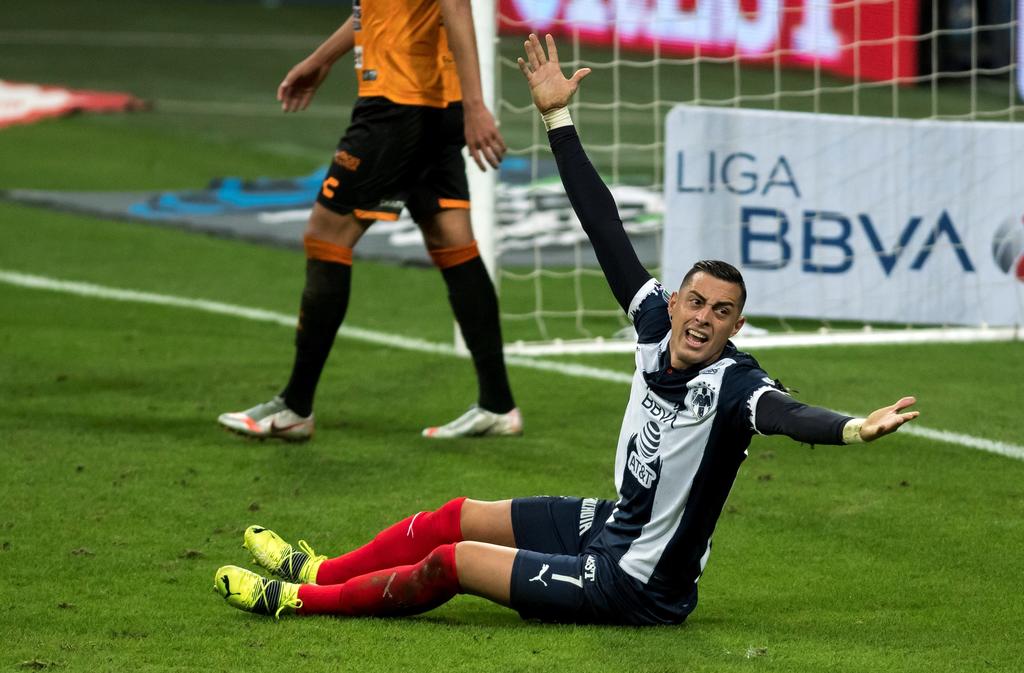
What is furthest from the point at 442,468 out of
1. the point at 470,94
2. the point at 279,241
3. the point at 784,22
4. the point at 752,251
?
the point at 784,22

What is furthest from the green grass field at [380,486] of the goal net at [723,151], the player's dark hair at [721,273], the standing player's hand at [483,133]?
the standing player's hand at [483,133]

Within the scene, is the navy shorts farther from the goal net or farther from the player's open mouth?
the goal net

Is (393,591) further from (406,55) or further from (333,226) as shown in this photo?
(406,55)

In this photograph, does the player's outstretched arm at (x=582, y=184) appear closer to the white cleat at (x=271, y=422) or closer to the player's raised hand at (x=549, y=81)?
the player's raised hand at (x=549, y=81)

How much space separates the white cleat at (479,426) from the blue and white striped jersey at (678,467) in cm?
203

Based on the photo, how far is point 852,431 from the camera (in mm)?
3555

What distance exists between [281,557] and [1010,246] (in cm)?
466

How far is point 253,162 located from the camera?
12969 millimetres

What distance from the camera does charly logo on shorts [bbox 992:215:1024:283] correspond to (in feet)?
26.2

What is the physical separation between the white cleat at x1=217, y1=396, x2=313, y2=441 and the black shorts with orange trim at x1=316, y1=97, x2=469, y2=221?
0.72m

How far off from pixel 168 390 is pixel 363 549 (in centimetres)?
268

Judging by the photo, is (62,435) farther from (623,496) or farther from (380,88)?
(623,496)

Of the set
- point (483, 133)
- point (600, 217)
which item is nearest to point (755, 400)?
point (600, 217)

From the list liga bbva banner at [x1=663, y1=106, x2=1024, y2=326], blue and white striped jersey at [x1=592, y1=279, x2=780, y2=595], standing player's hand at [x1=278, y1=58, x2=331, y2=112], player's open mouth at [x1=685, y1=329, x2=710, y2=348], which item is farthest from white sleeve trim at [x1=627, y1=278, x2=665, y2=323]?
liga bbva banner at [x1=663, y1=106, x2=1024, y2=326]
